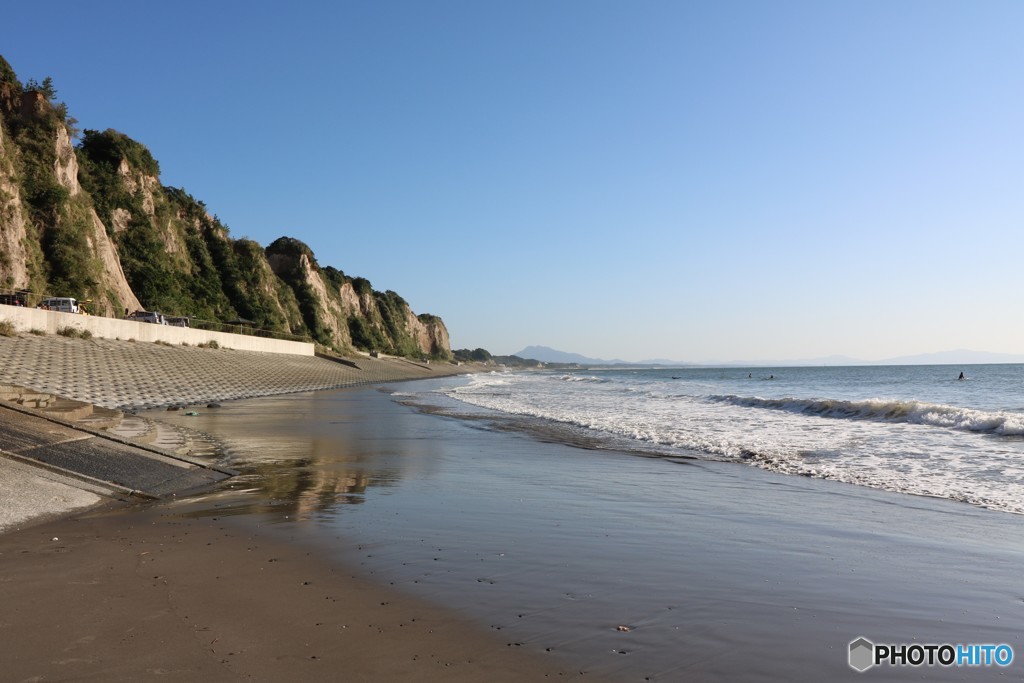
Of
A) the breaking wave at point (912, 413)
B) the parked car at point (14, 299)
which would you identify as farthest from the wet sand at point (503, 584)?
the parked car at point (14, 299)

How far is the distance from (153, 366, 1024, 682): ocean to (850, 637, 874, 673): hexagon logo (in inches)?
2.1

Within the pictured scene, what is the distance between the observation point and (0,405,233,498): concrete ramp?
24.0 ft

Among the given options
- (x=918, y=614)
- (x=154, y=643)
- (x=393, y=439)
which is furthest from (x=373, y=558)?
(x=393, y=439)

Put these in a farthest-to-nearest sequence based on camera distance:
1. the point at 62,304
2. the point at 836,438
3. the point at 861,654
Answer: the point at 62,304 → the point at 836,438 → the point at 861,654

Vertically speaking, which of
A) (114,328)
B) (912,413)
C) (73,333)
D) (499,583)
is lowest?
(499,583)

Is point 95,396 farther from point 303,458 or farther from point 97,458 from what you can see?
point 97,458

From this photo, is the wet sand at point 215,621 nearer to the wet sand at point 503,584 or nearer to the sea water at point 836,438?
the wet sand at point 503,584

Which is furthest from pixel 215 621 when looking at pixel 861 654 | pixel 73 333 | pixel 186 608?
pixel 73 333

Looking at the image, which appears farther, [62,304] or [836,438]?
[62,304]

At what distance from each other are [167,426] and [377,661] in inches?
468

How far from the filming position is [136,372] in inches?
958

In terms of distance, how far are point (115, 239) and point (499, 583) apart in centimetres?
5209

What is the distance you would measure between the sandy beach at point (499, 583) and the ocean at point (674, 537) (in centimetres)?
3

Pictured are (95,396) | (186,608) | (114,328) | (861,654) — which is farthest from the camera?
(114,328)
